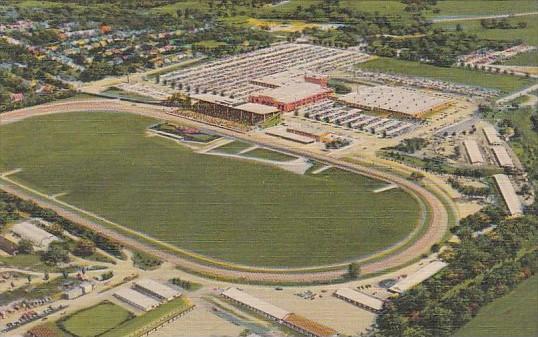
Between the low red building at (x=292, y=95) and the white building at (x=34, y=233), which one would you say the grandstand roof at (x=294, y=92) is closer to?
the low red building at (x=292, y=95)

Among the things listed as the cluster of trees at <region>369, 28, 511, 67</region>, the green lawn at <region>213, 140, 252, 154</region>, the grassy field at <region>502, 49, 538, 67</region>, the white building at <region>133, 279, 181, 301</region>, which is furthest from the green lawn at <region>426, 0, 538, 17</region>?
the white building at <region>133, 279, 181, 301</region>

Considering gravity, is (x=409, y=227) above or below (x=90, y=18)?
below

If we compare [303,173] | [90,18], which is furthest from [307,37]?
[303,173]

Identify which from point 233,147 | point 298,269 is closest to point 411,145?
point 233,147

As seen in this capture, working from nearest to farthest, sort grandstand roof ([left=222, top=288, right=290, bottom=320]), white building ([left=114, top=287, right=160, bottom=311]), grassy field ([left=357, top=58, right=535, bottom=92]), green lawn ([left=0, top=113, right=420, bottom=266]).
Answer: grandstand roof ([left=222, top=288, right=290, bottom=320]) < white building ([left=114, top=287, right=160, bottom=311]) < green lawn ([left=0, top=113, right=420, bottom=266]) < grassy field ([left=357, top=58, right=535, bottom=92])

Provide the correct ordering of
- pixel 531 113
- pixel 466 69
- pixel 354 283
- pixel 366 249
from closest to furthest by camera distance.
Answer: pixel 354 283 < pixel 366 249 < pixel 531 113 < pixel 466 69

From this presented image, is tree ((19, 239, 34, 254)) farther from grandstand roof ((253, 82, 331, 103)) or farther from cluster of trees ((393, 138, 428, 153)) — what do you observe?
grandstand roof ((253, 82, 331, 103))

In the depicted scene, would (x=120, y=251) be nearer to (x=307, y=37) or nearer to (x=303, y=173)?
(x=303, y=173)
